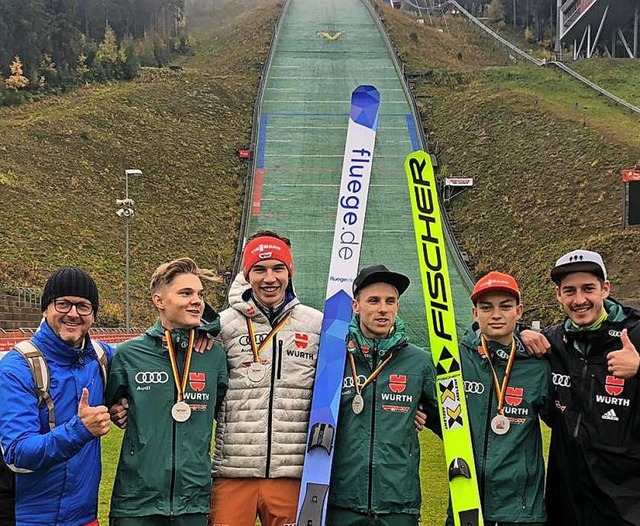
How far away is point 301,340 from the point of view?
389 centimetres

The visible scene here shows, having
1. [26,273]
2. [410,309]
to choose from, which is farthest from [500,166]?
[26,273]

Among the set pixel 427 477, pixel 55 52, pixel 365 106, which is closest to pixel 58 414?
pixel 365 106

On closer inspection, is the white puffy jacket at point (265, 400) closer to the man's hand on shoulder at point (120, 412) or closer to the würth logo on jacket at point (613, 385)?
the man's hand on shoulder at point (120, 412)

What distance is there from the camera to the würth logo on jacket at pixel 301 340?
153 inches

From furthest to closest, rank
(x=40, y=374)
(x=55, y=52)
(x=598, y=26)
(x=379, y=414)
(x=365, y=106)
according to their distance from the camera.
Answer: (x=598, y=26), (x=55, y=52), (x=365, y=106), (x=379, y=414), (x=40, y=374)

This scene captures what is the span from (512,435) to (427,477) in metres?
3.50

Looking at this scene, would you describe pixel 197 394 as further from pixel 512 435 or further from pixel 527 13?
pixel 527 13

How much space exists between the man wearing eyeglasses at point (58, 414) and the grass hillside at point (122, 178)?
1637 cm

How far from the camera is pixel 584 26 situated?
1855 inches

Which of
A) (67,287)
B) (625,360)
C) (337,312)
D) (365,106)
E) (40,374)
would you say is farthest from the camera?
(365,106)

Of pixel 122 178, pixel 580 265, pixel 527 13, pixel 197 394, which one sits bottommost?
pixel 197 394

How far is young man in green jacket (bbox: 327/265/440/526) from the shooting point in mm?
3646

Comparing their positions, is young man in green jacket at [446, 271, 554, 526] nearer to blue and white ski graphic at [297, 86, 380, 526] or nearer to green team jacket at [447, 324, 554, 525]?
green team jacket at [447, 324, 554, 525]

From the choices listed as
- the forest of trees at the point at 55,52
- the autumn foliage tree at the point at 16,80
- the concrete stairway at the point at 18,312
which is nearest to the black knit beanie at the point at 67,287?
the concrete stairway at the point at 18,312
